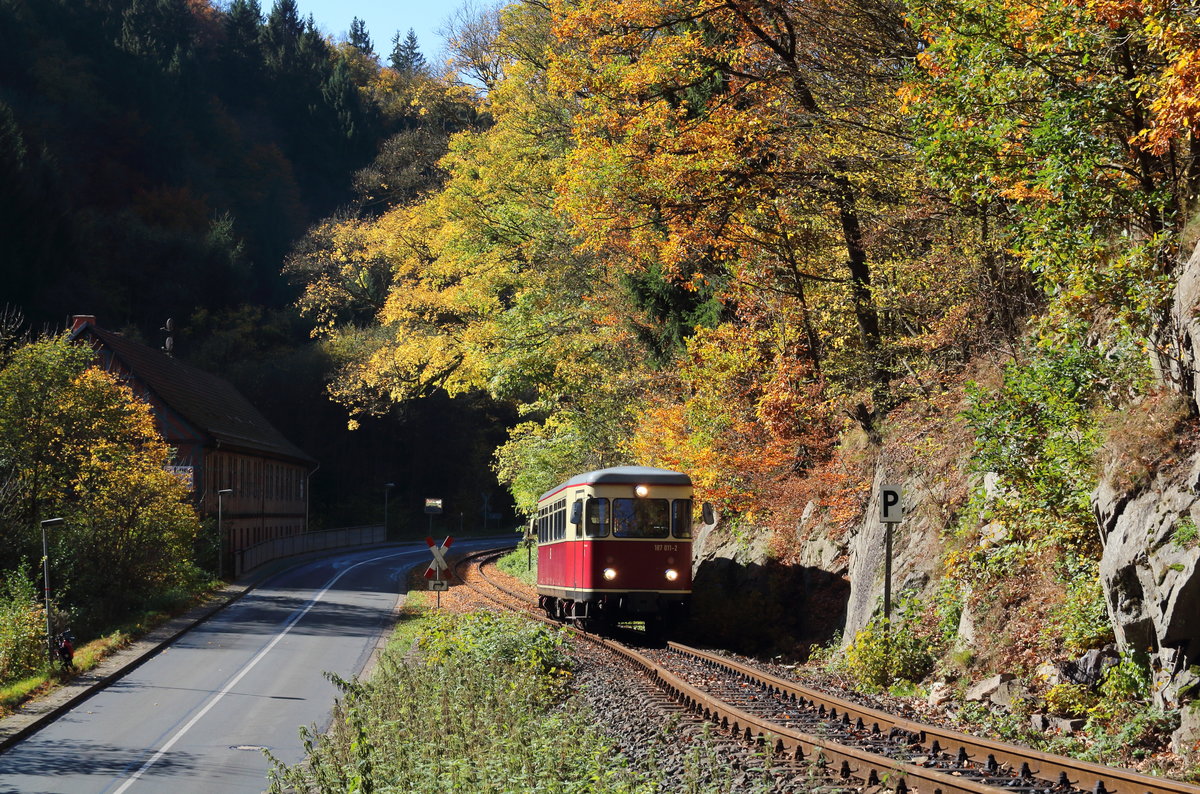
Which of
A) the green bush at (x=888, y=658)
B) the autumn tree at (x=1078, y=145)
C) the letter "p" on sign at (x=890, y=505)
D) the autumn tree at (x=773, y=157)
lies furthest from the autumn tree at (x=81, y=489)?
the autumn tree at (x=1078, y=145)

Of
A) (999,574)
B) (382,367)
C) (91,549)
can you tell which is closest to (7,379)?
A: (91,549)

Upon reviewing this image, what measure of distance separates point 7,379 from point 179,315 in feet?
134

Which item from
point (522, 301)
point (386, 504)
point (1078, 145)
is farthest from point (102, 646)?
point (386, 504)

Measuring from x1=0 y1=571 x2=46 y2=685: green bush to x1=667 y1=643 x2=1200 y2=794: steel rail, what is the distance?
55.8 feet

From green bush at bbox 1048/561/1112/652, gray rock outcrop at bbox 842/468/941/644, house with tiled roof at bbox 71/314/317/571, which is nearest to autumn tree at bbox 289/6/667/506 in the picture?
house with tiled roof at bbox 71/314/317/571

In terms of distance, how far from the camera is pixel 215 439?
160 ft

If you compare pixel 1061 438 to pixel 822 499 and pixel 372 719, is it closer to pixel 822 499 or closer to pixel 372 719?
pixel 372 719

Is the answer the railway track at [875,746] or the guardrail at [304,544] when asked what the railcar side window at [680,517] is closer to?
the railway track at [875,746]

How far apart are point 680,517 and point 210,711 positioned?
8.65m

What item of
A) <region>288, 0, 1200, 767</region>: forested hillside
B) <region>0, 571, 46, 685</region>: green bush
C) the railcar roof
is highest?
<region>288, 0, 1200, 767</region>: forested hillside

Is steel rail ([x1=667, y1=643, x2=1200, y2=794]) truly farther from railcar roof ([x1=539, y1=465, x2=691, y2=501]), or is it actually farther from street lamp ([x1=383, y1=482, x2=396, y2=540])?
street lamp ([x1=383, y1=482, x2=396, y2=540])

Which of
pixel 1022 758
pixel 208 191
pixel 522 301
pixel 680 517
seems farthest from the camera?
pixel 208 191

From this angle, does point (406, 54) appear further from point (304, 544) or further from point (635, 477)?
point (635, 477)

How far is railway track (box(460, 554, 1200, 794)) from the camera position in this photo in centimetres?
827
